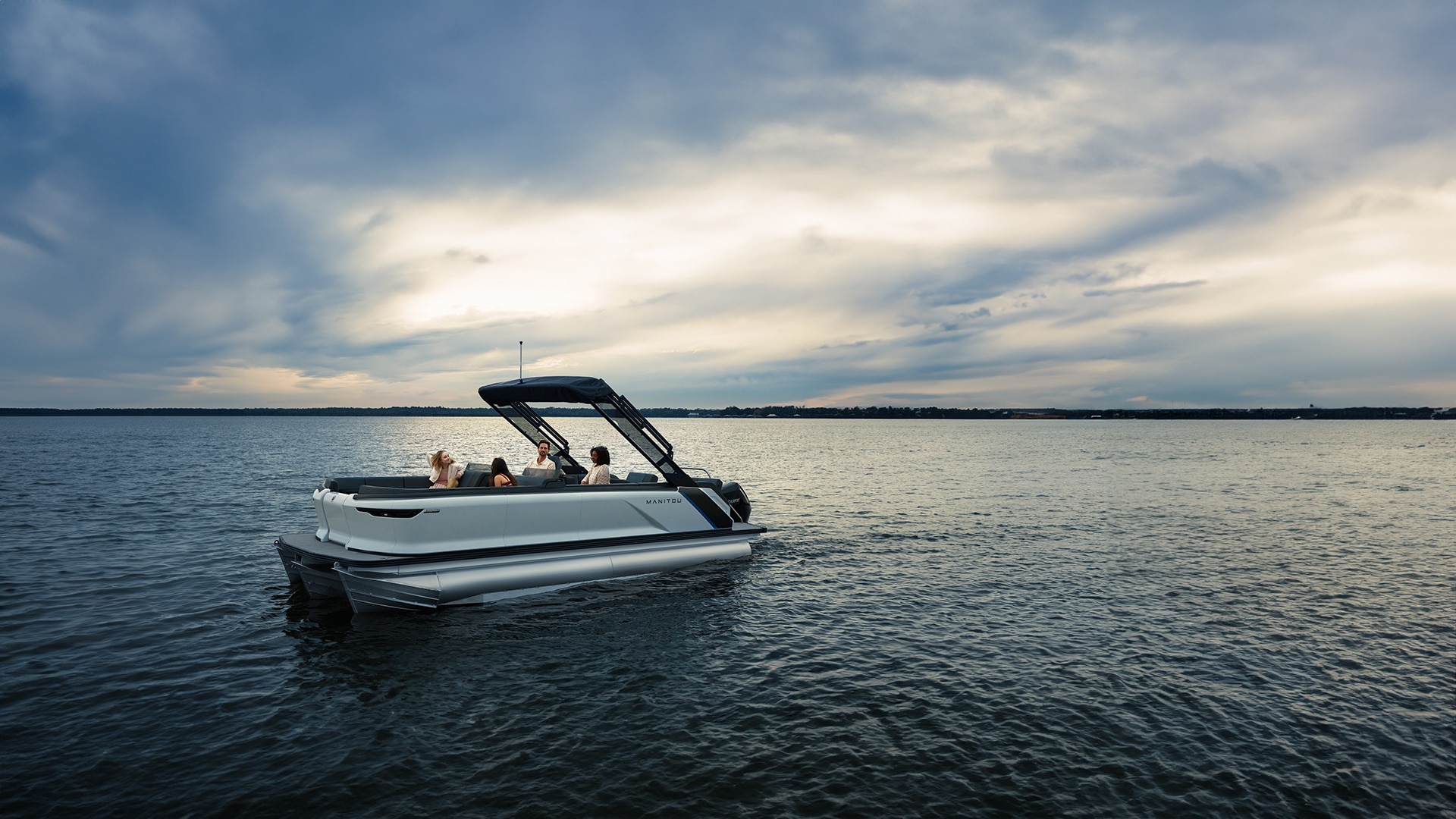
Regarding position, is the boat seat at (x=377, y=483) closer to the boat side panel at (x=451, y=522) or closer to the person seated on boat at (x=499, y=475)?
the boat side panel at (x=451, y=522)

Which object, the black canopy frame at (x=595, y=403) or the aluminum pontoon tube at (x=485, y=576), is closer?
the aluminum pontoon tube at (x=485, y=576)

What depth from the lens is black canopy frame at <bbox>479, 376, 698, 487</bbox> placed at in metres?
12.9

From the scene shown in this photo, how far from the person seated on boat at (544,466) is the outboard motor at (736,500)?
3653mm

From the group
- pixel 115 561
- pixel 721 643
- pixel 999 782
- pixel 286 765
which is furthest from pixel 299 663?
pixel 115 561

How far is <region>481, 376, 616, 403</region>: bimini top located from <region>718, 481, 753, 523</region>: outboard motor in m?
3.71

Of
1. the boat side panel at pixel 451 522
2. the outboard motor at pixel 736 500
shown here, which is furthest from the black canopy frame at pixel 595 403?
the boat side panel at pixel 451 522

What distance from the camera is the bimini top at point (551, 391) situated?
12750 mm

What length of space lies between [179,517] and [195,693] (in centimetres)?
1755

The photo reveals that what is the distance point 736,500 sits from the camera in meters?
15.6

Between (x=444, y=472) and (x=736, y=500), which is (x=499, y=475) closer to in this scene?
(x=444, y=472)

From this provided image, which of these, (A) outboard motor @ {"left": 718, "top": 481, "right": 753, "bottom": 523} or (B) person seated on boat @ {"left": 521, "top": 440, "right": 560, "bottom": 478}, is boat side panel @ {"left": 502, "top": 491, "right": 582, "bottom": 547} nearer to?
(B) person seated on boat @ {"left": 521, "top": 440, "right": 560, "bottom": 478}

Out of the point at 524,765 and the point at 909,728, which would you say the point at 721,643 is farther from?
the point at 524,765

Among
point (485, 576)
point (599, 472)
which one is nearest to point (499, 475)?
point (485, 576)

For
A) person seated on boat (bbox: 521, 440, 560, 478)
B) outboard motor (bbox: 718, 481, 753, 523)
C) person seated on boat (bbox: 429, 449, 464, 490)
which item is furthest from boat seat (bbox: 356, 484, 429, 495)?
outboard motor (bbox: 718, 481, 753, 523)
